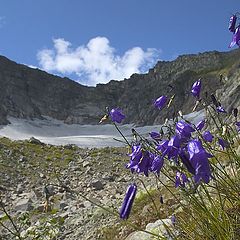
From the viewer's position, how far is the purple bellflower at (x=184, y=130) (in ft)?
8.27

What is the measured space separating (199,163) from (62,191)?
3.94ft

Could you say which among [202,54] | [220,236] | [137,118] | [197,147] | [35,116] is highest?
[202,54]

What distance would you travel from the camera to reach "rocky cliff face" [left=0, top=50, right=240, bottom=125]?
350 ft

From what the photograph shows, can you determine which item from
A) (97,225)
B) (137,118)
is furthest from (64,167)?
(137,118)

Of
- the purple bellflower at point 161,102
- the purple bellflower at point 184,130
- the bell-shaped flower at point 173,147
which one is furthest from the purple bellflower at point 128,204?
the purple bellflower at point 161,102

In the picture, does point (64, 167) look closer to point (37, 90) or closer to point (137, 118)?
point (137, 118)

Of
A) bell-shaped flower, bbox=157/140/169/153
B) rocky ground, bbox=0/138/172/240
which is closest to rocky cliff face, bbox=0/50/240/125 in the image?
rocky ground, bbox=0/138/172/240

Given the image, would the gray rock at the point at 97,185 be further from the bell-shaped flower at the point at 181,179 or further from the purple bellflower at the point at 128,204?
the purple bellflower at the point at 128,204

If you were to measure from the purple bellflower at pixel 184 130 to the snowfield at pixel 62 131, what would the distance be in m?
74.5

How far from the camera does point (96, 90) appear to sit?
442 feet

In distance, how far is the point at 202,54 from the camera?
416 ft

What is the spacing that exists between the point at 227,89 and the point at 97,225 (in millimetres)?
62473

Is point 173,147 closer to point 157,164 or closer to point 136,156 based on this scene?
point 157,164

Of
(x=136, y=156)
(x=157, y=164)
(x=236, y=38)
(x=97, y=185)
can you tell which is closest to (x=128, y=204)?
(x=157, y=164)
